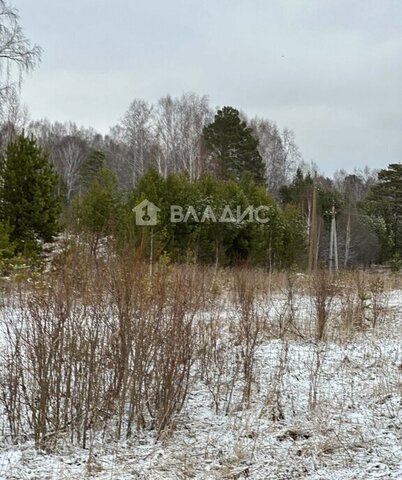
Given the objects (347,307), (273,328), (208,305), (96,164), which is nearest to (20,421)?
(208,305)

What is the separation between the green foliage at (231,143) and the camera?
2595 centimetres


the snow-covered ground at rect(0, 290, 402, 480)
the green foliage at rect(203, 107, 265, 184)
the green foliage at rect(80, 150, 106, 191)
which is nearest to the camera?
the snow-covered ground at rect(0, 290, 402, 480)

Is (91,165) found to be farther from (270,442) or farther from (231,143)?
(270,442)

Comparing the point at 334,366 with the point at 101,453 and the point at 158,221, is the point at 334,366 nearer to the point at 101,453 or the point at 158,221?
the point at 101,453

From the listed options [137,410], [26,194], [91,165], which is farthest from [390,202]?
[137,410]

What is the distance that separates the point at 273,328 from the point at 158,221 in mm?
8088

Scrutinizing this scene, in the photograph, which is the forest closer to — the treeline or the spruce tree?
the treeline

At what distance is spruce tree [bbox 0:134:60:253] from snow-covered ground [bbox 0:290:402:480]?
9.03 meters

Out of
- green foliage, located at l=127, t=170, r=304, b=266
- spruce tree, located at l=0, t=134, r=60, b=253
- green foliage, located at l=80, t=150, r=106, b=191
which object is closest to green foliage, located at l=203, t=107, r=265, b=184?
green foliage, located at l=80, t=150, r=106, b=191

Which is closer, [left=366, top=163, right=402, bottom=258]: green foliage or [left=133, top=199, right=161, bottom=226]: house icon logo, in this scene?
[left=133, top=199, right=161, bottom=226]: house icon logo

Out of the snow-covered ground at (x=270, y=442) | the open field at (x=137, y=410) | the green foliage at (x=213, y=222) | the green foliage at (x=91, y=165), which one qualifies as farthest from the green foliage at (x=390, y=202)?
the open field at (x=137, y=410)

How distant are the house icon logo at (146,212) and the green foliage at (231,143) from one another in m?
12.7

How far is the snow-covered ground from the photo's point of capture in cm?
259

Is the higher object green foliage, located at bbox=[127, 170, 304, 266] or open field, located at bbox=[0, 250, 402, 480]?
green foliage, located at bbox=[127, 170, 304, 266]
